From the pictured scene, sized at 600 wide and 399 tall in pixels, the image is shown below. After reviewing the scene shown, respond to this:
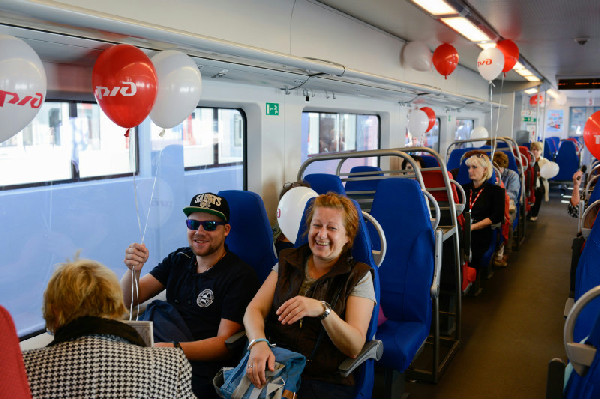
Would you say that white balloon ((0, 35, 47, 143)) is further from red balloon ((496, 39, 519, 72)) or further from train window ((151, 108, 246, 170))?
red balloon ((496, 39, 519, 72))

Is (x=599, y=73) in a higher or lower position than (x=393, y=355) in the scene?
higher

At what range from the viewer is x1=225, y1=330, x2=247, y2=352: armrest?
258 centimetres

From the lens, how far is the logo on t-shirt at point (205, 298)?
280 cm

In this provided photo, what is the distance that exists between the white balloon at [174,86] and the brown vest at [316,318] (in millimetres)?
1043

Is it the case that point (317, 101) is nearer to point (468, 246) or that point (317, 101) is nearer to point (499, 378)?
point (468, 246)

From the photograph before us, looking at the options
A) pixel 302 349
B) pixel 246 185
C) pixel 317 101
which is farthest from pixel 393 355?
pixel 317 101

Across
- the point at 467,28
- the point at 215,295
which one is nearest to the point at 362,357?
the point at 215,295

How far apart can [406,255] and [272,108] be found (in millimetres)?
2241

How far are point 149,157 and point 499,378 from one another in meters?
2.93

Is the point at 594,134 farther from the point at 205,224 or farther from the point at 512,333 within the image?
the point at 205,224

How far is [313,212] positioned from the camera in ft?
8.48

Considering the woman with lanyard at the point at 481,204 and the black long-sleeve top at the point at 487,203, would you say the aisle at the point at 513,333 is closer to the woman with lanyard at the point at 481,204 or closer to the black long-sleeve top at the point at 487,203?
the woman with lanyard at the point at 481,204

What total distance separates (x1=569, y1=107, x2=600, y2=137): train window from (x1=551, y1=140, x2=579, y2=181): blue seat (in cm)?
933

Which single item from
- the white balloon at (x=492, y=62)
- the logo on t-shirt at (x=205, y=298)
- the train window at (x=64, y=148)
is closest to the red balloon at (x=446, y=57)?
the white balloon at (x=492, y=62)
